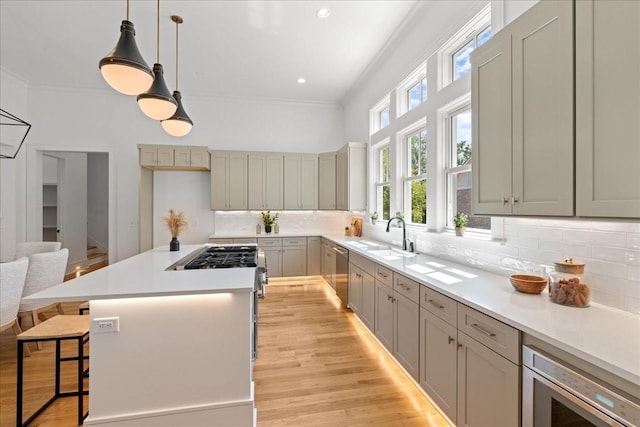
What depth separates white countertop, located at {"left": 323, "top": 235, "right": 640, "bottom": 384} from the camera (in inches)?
38.7

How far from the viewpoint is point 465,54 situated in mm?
2836

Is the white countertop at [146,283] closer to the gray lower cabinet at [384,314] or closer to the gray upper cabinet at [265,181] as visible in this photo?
the gray lower cabinet at [384,314]

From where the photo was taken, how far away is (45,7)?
10.4 ft

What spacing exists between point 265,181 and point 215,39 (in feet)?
8.23

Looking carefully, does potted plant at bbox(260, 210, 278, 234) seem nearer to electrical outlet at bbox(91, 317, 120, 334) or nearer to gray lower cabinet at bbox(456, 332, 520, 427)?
electrical outlet at bbox(91, 317, 120, 334)

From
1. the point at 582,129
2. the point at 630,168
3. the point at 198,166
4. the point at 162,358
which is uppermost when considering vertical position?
the point at 198,166

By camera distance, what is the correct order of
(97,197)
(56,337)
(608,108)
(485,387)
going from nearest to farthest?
(608,108) → (485,387) → (56,337) → (97,197)

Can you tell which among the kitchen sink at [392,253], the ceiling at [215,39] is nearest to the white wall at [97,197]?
the ceiling at [215,39]

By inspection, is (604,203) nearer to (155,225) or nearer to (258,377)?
(258,377)

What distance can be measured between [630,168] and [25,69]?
718 cm

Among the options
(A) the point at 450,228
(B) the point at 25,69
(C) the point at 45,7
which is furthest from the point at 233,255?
(B) the point at 25,69

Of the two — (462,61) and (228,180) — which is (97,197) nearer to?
(228,180)

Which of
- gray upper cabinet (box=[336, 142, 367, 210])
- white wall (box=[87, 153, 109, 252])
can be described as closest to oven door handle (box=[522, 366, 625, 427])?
gray upper cabinet (box=[336, 142, 367, 210])

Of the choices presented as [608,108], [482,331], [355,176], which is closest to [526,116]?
[608,108]
